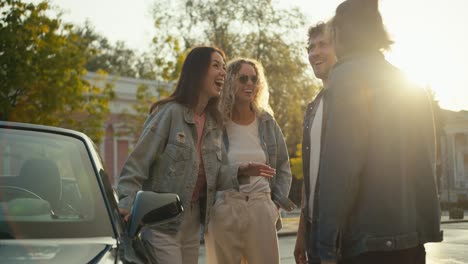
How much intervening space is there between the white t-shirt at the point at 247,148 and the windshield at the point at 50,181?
163cm

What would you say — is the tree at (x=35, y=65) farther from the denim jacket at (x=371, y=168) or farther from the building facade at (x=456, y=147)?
the building facade at (x=456, y=147)

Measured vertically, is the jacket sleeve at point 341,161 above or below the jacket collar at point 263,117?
below

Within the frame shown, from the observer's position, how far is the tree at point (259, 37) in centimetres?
3859

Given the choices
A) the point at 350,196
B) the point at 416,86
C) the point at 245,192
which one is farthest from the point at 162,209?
the point at 245,192

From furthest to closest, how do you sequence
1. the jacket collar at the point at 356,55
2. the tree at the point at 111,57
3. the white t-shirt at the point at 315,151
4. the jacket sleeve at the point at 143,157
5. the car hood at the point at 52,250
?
the tree at the point at 111,57 < the jacket sleeve at the point at 143,157 < the white t-shirt at the point at 315,151 < the jacket collar at the point at 356,55 < the car hood at the point at 52,250

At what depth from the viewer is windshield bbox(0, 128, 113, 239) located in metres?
3.42

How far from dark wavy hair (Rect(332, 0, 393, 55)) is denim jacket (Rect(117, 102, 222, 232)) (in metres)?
1.78

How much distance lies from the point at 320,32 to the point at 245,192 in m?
1.09

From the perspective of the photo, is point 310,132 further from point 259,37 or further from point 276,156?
point 259,37

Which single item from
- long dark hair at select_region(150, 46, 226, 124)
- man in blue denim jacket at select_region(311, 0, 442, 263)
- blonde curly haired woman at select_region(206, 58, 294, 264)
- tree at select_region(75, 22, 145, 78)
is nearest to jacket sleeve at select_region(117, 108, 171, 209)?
long dark hair at select_region(150, 46, 226, 124)

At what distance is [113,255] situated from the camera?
3111mm

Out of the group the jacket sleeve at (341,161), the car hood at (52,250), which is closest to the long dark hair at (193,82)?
the car hood at (52,250)

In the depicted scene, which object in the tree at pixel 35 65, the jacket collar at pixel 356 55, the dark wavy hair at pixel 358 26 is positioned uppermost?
the tree at pixel 35 65

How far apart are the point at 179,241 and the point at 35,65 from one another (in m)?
24.5
